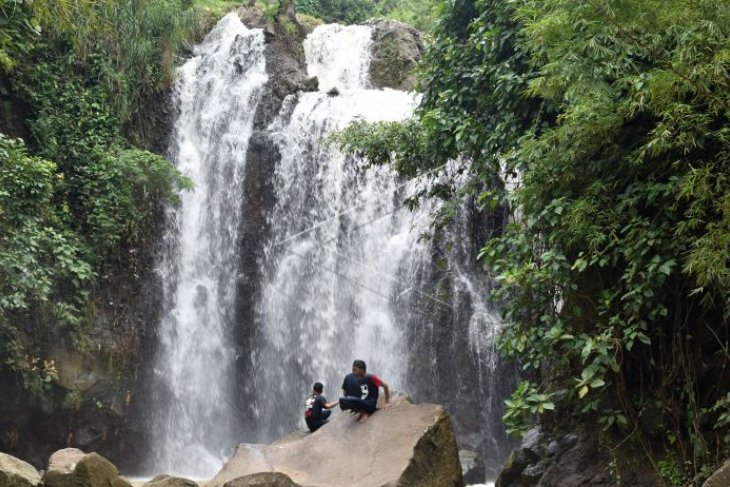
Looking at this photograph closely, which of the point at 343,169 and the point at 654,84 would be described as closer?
the point at 654,84

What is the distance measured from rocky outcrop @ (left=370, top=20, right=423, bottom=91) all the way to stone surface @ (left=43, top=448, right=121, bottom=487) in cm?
1327

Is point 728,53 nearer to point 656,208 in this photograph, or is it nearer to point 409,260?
point 656,208

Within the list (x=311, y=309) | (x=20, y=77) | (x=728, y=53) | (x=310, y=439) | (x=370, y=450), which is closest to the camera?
(x=728, y=53)

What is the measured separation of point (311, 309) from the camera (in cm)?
1530

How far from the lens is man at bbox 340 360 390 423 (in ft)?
28.6

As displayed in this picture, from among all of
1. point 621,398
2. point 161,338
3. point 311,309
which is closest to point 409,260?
point 311,309

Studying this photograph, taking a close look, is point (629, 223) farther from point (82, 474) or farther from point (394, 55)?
point (394, 55)

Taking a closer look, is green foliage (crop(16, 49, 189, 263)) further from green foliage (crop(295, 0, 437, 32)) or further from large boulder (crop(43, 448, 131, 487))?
green foliage (crop(295, 0, 437, 32))

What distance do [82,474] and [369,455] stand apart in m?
3.01

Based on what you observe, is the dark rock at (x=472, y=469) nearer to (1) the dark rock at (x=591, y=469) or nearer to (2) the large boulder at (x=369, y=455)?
(2) the large boulder at (x=369, y=455)

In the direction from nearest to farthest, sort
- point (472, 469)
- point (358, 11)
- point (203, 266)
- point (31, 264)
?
1. point (472, 469)
2. point (31, 264)
3. point (203, 266)
4. point (358, 11)

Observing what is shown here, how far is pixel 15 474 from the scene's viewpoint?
24.0ft

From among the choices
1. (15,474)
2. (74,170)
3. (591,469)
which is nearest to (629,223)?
(591,469)

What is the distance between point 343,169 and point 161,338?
517 centimetres
